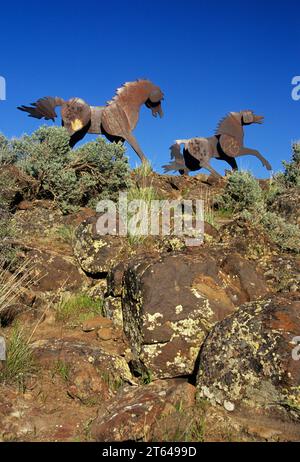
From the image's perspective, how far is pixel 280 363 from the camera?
12.0 feet

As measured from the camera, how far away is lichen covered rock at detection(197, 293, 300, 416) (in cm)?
362

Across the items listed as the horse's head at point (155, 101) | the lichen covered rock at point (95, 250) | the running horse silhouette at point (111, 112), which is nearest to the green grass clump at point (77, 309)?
the lichen covered rock at point (95, 250)

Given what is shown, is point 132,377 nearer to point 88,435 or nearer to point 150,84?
point 88,435

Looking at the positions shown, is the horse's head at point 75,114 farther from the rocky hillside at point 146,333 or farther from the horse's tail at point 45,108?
the rocky hillside at point 146,333

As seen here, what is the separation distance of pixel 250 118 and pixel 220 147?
1.35 metres

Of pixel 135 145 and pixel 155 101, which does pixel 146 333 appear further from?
pixel 155 101

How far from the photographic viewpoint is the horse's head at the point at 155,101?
1334cm

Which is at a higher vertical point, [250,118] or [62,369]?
[250,118]

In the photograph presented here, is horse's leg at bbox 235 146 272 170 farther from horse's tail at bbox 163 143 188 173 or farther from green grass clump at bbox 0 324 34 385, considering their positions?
green grass clump at bbox 0 324 34 385

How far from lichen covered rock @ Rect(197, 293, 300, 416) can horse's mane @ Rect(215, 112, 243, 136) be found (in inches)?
432

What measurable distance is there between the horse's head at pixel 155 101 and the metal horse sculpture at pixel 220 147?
145 cm

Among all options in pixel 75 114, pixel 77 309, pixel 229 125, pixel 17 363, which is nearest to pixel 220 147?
pixel 229 125

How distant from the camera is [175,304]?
483cm

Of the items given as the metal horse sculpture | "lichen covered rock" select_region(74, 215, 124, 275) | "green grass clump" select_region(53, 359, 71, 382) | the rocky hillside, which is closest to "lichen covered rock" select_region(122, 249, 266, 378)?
the rocky hillside
